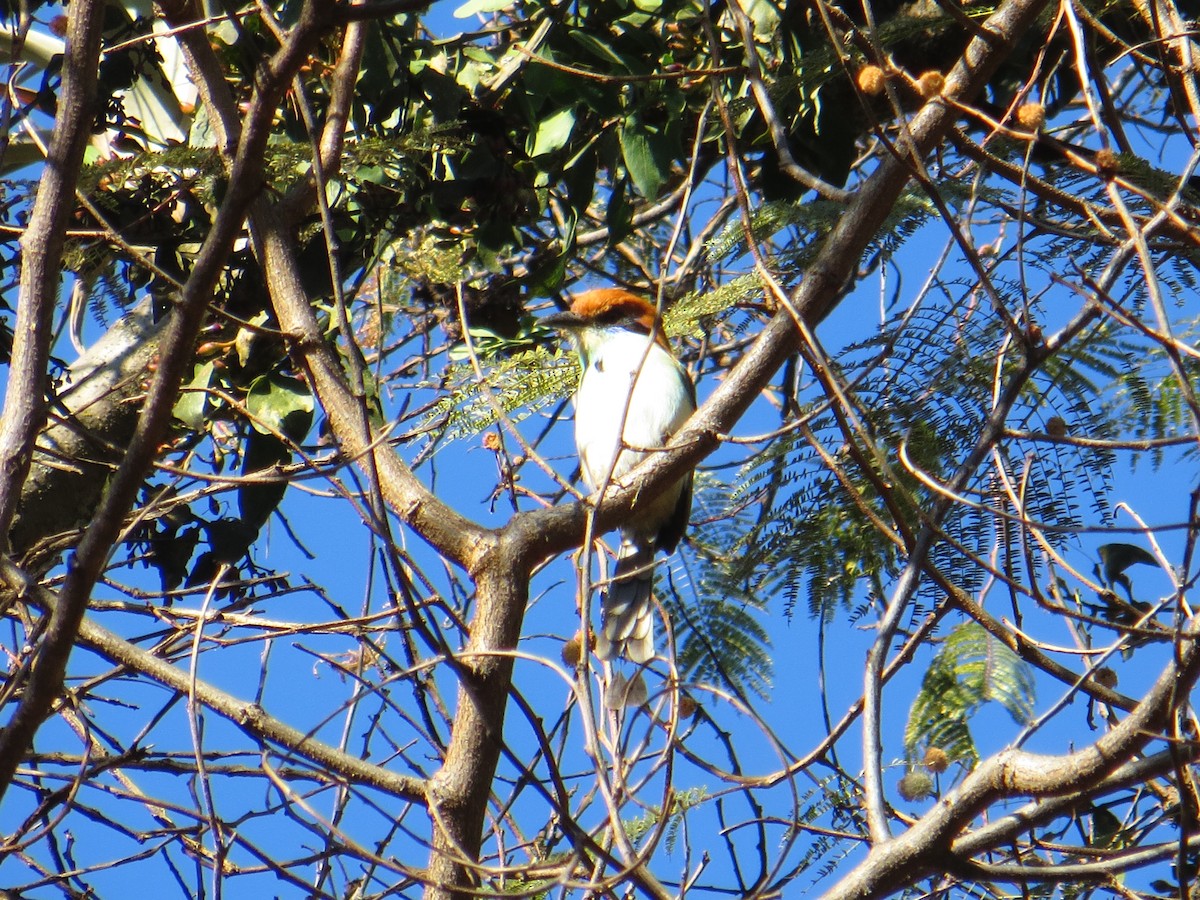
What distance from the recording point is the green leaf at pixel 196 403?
10.0 feet

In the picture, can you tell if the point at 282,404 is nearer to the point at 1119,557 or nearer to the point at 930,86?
the point at 930,86

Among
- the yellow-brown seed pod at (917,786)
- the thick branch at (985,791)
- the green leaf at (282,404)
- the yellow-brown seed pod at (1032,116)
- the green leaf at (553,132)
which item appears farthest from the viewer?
the green leaf at (553,132)

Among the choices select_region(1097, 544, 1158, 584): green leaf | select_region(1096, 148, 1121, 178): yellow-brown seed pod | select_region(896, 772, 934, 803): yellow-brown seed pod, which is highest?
select_region(1096, 148, 1121, 178): yellow-brown seed pod

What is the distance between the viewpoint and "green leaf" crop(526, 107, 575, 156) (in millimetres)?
3197

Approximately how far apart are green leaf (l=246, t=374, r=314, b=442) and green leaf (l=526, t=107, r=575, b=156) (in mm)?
866

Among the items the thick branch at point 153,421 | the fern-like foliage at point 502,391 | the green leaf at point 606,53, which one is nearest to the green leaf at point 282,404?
the fern-like foliage at point 502,391

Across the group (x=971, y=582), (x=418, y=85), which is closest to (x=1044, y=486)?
(x=971, y=582)

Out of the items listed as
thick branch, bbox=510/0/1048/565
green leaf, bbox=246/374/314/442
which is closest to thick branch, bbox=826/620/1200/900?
thick branch, bbox=510/0/1048/565

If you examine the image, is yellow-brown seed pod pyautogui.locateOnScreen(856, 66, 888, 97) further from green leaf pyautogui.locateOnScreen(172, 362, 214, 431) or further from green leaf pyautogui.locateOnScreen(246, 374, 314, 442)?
green leaf pyautogui.locateOnScreen(172, 362, 214, 431)

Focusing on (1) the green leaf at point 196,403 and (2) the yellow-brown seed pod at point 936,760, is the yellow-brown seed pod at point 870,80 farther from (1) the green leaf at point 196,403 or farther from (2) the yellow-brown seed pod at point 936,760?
(1) the green leaf at point 196,403

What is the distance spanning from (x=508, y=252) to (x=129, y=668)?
1583mm

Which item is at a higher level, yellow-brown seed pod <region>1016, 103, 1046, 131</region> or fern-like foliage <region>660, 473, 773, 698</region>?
yellow-brown seed pod <region>1016, 103, 1046, 131</region>

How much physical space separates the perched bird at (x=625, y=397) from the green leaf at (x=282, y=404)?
1220 millimetres

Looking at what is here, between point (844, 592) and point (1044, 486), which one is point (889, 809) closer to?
point (844, 592)
